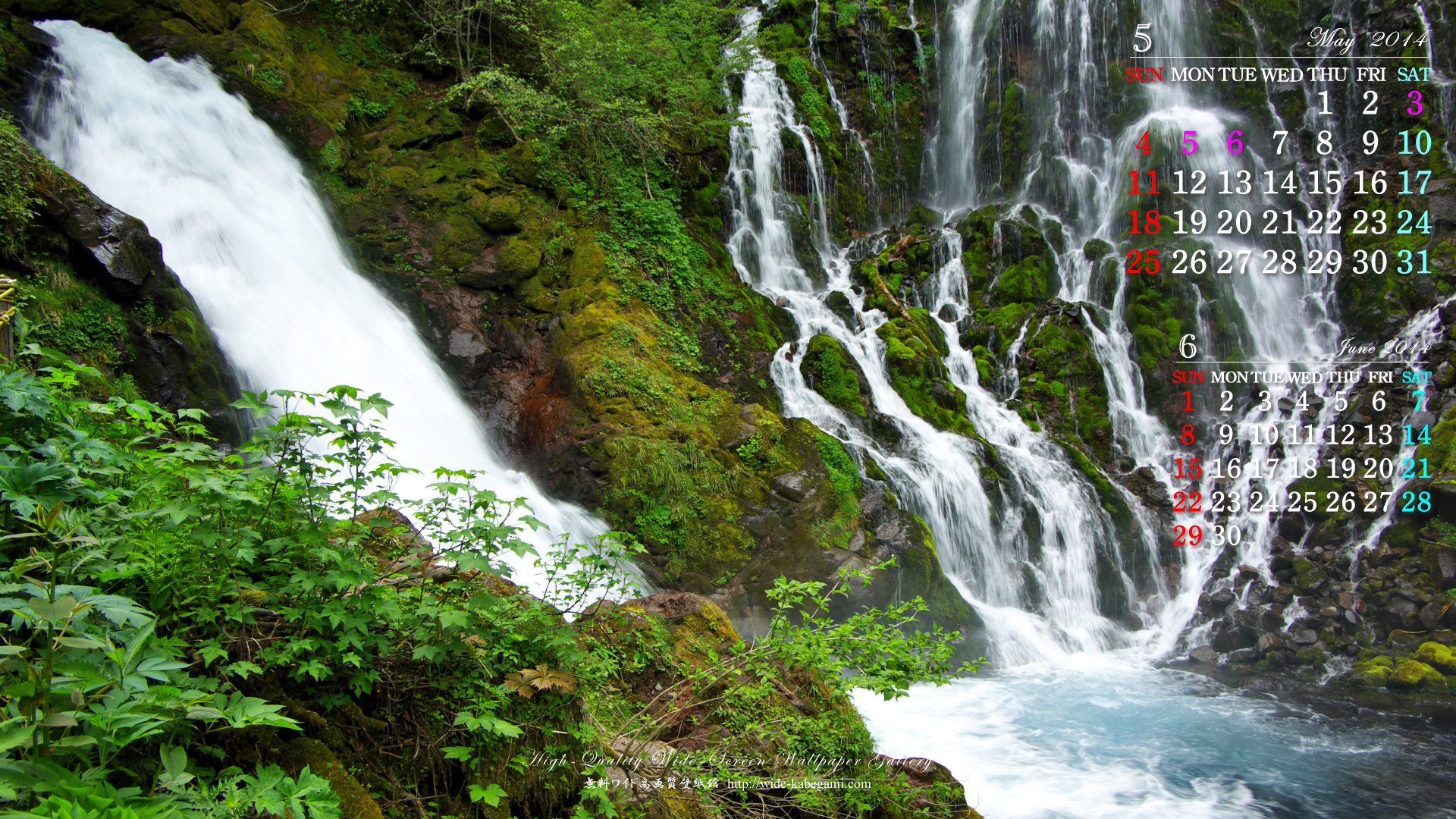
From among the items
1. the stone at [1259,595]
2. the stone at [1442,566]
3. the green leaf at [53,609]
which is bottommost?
the stone at [1259,595]

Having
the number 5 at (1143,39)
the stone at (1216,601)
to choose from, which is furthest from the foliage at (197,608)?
the number 5 at (1143,39)

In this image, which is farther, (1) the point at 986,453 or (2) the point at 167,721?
(1) the point at 986,453

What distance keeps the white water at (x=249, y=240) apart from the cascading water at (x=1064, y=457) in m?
4.80

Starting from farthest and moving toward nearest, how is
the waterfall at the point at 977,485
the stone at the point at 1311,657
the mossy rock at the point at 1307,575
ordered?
the mossy rock at the point at 1307,575 → the waterfall at the point at 977,485 → the stone at the point at 1311,657

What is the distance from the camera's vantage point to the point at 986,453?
1123cm

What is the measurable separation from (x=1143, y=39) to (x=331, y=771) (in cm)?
2155

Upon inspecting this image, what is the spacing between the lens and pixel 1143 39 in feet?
57.6

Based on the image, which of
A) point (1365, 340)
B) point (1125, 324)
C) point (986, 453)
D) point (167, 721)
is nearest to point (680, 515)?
point (986, 453)

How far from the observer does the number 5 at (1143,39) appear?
1758 cm

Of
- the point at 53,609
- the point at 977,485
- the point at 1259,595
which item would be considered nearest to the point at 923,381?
the point at 977,485

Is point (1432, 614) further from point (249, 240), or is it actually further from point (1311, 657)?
point (249, 240)

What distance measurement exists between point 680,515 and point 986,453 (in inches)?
221

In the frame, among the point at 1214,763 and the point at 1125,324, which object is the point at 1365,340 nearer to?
the point at 1125,324

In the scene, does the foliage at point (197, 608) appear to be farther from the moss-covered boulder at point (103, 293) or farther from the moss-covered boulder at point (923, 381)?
the moss-covered boulder at point (923, 381)
